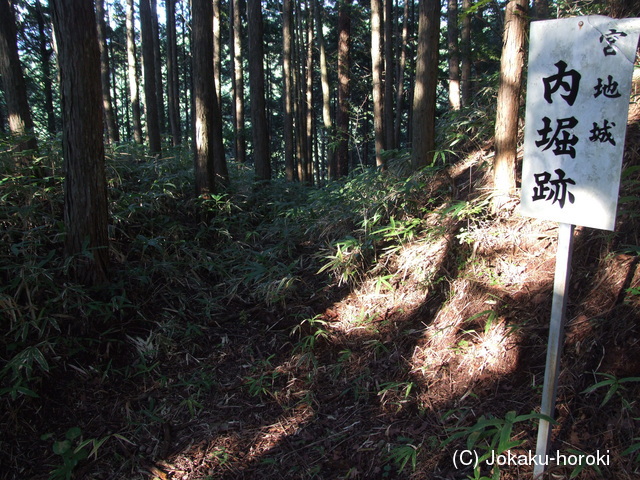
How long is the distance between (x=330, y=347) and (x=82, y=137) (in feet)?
11.0

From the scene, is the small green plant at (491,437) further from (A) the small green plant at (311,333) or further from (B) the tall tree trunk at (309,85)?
(B) the tall tree trunk at (309,85)

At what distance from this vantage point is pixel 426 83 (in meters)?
5.54

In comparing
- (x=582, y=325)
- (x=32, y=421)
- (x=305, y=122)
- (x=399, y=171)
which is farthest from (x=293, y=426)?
(x=305, y=122)

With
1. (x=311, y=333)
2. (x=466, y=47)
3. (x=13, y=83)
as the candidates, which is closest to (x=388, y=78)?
(x=466, y=47)

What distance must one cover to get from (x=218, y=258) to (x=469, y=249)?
3.43 meters

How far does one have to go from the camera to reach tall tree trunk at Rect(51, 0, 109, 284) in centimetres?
402

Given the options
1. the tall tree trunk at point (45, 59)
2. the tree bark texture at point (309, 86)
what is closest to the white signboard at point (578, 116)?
the tree bark texture at point (309, 86)

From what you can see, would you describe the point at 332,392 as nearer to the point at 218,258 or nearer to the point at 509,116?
the point at 218,258

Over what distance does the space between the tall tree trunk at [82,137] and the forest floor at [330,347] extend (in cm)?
31

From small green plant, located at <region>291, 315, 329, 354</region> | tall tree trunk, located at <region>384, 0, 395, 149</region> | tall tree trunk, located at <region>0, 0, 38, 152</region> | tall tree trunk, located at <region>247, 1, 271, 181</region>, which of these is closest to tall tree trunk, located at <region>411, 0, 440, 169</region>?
small green plant, located at <region>291, 315, 329, 354</region>

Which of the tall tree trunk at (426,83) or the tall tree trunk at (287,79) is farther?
the tall tree trunk at (287,79)

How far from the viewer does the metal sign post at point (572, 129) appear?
1.92 meters

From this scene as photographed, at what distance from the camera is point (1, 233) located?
4336 mm

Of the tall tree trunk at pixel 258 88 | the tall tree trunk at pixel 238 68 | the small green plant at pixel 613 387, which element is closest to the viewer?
the small green plant at pixel 613 387
